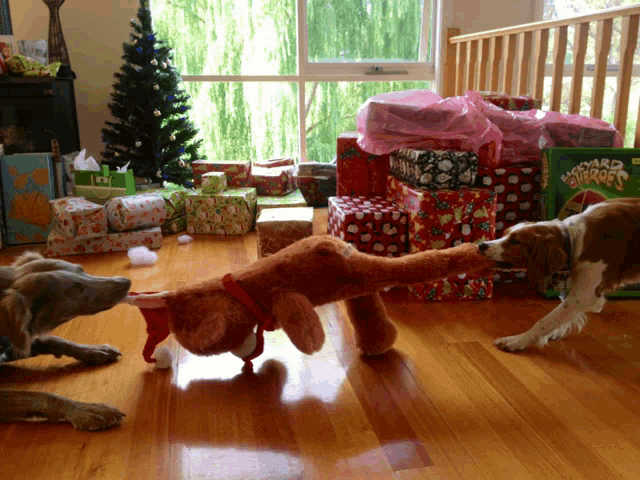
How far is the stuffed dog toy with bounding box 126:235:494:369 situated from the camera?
5.05 ft

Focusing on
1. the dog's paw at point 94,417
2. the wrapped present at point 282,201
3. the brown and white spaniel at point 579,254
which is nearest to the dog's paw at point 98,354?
the dog's paw at point 94,417

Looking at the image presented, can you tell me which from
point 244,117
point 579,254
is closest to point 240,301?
point 579,254

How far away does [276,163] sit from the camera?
3.97m

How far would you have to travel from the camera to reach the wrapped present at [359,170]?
276 cm

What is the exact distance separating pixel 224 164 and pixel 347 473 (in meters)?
2.57

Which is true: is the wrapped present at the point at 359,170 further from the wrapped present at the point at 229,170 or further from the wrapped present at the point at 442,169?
the wrapped present at the point at 229,170

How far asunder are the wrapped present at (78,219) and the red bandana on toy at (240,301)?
54.2 inches

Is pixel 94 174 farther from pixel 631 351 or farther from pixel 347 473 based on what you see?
pixel 631 351

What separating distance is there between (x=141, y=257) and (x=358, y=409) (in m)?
1.59

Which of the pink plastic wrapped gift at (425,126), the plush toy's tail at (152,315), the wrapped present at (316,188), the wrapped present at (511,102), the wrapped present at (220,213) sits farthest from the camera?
the wrapped present at (316,188)

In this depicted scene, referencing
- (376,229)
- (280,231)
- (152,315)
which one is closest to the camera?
(152,315)

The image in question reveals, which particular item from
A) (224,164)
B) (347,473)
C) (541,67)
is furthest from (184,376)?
(541,67)

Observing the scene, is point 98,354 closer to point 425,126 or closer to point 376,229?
point 376,229

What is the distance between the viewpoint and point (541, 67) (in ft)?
9.86
